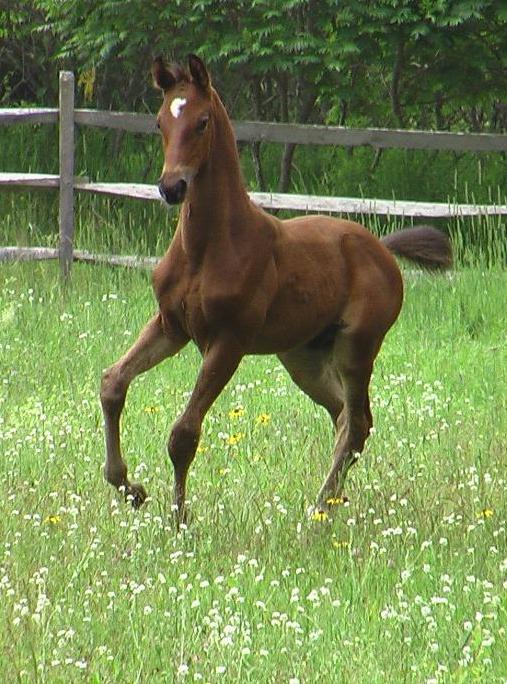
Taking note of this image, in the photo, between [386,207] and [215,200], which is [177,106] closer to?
[215,200]

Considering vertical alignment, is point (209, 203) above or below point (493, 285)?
above

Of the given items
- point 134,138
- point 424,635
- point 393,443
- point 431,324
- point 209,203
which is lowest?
point 134,138

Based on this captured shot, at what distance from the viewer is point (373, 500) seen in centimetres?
667

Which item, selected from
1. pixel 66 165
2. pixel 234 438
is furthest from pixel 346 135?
pixel 234 438

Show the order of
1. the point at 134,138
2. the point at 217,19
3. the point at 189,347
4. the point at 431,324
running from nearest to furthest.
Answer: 1. the point at 189,347
2. the point at 431,324
3. the point at 217,19
4. the point at 134,138

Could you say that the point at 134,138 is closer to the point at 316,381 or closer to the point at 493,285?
the point at 493,285

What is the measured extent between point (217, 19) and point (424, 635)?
33.3 ft

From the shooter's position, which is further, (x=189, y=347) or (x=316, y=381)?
(x=189, y=347)

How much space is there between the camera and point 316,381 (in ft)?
23.4

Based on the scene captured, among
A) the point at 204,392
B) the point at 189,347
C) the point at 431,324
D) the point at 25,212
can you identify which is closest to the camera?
the point at 204,392

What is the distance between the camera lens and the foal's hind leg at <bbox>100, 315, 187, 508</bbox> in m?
6.31

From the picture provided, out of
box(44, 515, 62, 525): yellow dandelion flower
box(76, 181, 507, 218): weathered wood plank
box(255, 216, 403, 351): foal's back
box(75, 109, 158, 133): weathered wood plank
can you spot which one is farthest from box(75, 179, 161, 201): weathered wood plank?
box(44, 515, 62, 525): yellow dandelion flower

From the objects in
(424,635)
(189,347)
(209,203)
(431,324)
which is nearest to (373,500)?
(209,203)

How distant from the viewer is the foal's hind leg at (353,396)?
6.89 m
